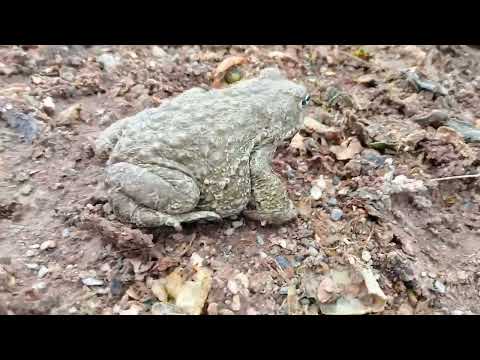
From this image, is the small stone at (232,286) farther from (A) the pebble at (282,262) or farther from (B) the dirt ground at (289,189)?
(A) the pebble at (282,262)

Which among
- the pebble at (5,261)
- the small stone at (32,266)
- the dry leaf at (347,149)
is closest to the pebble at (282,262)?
the dry leaf at (347,149)

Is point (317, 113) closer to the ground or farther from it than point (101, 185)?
farther from it

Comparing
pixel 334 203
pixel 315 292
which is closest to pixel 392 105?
pixel 334 203

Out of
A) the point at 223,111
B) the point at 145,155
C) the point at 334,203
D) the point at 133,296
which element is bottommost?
the point at 133,296

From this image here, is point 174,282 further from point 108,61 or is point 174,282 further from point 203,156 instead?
point 108,61

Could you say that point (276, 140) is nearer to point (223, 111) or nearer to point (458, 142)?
point (223, 111)

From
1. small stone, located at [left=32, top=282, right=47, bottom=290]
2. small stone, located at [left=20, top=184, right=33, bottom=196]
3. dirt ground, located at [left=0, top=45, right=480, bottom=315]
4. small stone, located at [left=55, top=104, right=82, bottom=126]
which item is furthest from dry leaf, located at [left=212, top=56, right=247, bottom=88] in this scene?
small stone, located at [left=32, top=282, right=47, bottom=290]
